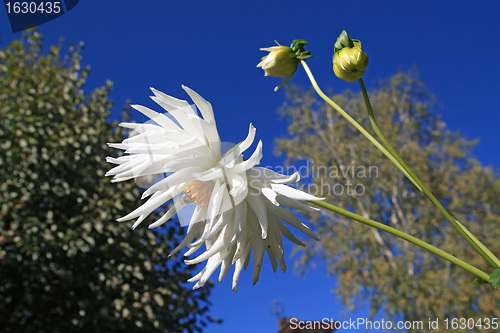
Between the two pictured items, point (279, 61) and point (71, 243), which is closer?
point (279, 61)

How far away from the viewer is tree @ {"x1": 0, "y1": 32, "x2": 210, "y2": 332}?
310 cm

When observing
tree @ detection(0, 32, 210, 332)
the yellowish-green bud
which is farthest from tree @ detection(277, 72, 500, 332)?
the yellowish-green bud

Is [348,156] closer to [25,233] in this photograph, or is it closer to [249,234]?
[25,233]

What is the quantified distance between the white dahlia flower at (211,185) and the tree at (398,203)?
7.78 meters

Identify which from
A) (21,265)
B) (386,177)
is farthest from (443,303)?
(21,265)

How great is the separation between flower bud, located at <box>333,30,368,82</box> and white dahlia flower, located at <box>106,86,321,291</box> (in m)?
0.28

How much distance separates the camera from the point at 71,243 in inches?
121

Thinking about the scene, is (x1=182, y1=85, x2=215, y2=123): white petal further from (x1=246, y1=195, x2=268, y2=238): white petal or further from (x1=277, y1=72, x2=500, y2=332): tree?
(x1=277, y1=72, x2=500, y2=332): tree

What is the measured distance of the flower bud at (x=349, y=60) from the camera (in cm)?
86

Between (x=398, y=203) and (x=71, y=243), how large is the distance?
783cm

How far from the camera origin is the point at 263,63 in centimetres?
98

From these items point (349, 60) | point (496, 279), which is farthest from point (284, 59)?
point (496, 279)

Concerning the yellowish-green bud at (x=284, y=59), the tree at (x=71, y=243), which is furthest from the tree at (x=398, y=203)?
the yellowish-green bud at (x=284, y=59)

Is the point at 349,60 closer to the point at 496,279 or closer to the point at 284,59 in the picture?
the point at 284,59
